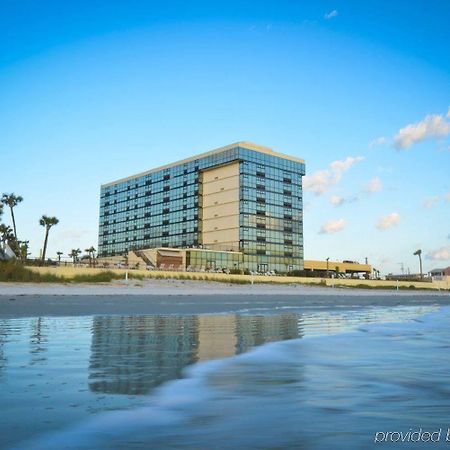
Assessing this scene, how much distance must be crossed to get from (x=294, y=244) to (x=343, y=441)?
3796 inches

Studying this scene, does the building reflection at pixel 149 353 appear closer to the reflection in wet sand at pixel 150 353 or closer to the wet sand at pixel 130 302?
the reflection in wet sand at pixel 150 353

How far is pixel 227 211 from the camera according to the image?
9169cm

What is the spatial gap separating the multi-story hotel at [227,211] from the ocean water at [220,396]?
72809 millimetres

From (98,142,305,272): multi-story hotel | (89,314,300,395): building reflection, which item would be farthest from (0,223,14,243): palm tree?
(89,314,300,395): building reflection

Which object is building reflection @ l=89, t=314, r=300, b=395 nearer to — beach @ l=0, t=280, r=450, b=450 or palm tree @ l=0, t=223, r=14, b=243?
beach @ l=0, t=280, r=450, b=450

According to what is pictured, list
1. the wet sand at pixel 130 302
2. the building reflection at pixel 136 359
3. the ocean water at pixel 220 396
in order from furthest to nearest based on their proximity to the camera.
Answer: the wet sand at pixel 130 302, the building reflection at pixel 136 359, the ocean water at pixel 220 396

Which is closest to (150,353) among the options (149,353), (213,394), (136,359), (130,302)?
(149,353)

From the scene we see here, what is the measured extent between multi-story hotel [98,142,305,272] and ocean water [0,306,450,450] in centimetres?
7281

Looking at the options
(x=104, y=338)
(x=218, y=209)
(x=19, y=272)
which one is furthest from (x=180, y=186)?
(x=104, y=338)

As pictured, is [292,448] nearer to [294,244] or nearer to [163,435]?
[163,435]

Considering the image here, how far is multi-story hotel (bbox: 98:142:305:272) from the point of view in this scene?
88.0 m

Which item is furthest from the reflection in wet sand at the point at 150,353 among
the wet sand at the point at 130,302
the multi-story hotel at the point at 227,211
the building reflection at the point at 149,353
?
the multi-story hotel at the point at 227,211

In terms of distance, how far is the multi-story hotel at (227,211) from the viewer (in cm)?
8800

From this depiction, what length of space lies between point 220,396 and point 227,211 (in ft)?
292
